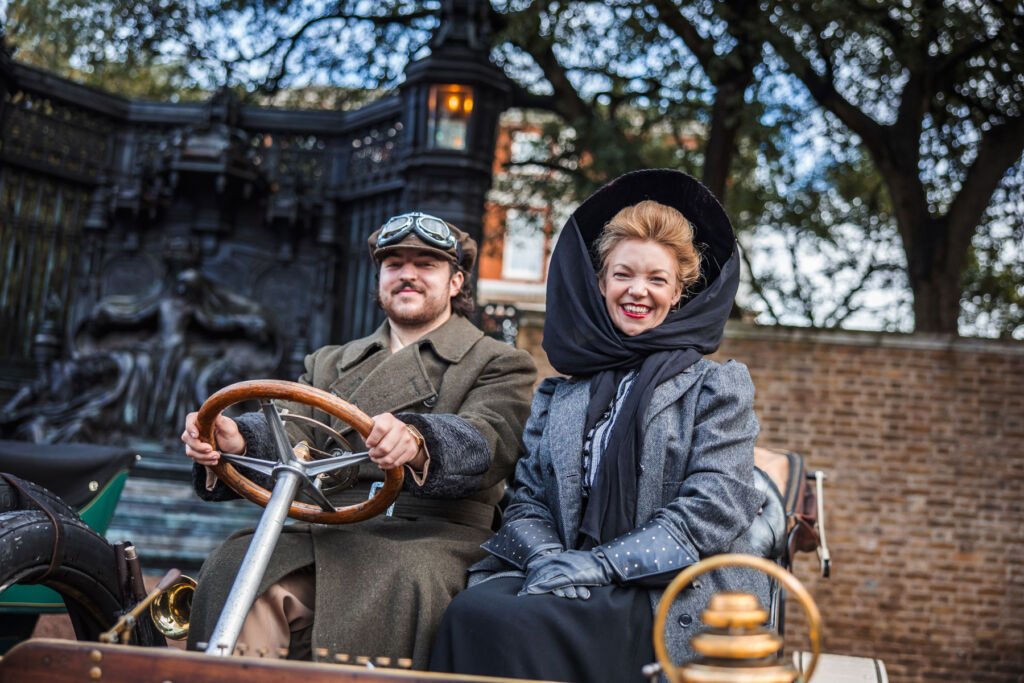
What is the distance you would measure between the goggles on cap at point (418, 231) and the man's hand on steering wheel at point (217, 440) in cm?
95

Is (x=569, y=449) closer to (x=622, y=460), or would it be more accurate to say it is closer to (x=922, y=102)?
(x=622, y=460)

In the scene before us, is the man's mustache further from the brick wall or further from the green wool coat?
the brick wall

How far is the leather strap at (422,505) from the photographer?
343 centimetres

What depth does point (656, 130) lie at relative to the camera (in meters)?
14.7

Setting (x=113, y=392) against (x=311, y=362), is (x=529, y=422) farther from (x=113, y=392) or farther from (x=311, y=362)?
(x=113, y=392)

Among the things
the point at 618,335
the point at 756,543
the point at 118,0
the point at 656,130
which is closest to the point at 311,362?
the point at 618,335

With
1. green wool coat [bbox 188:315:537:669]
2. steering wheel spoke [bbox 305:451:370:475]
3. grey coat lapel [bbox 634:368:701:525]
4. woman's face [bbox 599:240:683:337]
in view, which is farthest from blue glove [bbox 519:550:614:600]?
woman's face [bbox 599:240:683:337]

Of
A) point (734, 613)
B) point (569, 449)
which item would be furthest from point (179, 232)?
point (734, 613)

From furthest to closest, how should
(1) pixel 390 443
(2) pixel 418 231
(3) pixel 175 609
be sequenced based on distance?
(2) pixel 418 231 → (3) pixel 175 609 → (1) pixel 390 443

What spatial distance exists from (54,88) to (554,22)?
4648 millimetres

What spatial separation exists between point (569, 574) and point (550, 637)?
177 millimetres

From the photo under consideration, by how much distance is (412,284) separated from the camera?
371cm

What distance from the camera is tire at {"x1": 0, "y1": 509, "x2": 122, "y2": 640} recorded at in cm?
260

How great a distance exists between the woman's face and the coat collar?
75 centimetres
